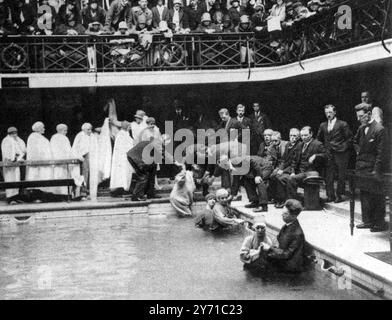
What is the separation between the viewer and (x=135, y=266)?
8836mm

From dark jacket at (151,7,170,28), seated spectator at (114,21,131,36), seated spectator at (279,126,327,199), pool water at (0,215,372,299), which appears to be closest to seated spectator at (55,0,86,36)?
seated spectator at (114,21,131,36)

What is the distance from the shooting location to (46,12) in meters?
16.5

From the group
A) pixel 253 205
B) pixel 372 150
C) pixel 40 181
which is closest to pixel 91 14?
pixel 40 181

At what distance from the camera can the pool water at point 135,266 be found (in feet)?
24.3

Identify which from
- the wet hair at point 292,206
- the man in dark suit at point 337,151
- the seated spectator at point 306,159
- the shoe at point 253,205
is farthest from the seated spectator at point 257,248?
the shoe at point 253,205

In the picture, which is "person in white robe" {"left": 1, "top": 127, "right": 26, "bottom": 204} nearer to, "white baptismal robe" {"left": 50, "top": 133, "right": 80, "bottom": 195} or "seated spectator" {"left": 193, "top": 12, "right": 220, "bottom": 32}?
"white baptismal robe" {"left": 50, "top": 133, "right": 80, "bottom": 195}

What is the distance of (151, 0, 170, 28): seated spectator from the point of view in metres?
16.5

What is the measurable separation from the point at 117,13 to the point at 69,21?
138 centimetres

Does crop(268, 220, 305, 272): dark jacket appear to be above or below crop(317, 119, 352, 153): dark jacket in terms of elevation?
below

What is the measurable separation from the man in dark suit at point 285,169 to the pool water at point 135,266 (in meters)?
1.36

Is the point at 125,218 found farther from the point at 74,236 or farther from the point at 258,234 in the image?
the point at 258,234

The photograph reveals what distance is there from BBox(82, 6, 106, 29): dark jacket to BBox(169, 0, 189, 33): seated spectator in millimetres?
2009

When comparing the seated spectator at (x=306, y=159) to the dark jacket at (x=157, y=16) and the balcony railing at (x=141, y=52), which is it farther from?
the dark jacket at (x=157, y=16)

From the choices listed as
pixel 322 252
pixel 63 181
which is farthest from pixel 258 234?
pixel 63 181
